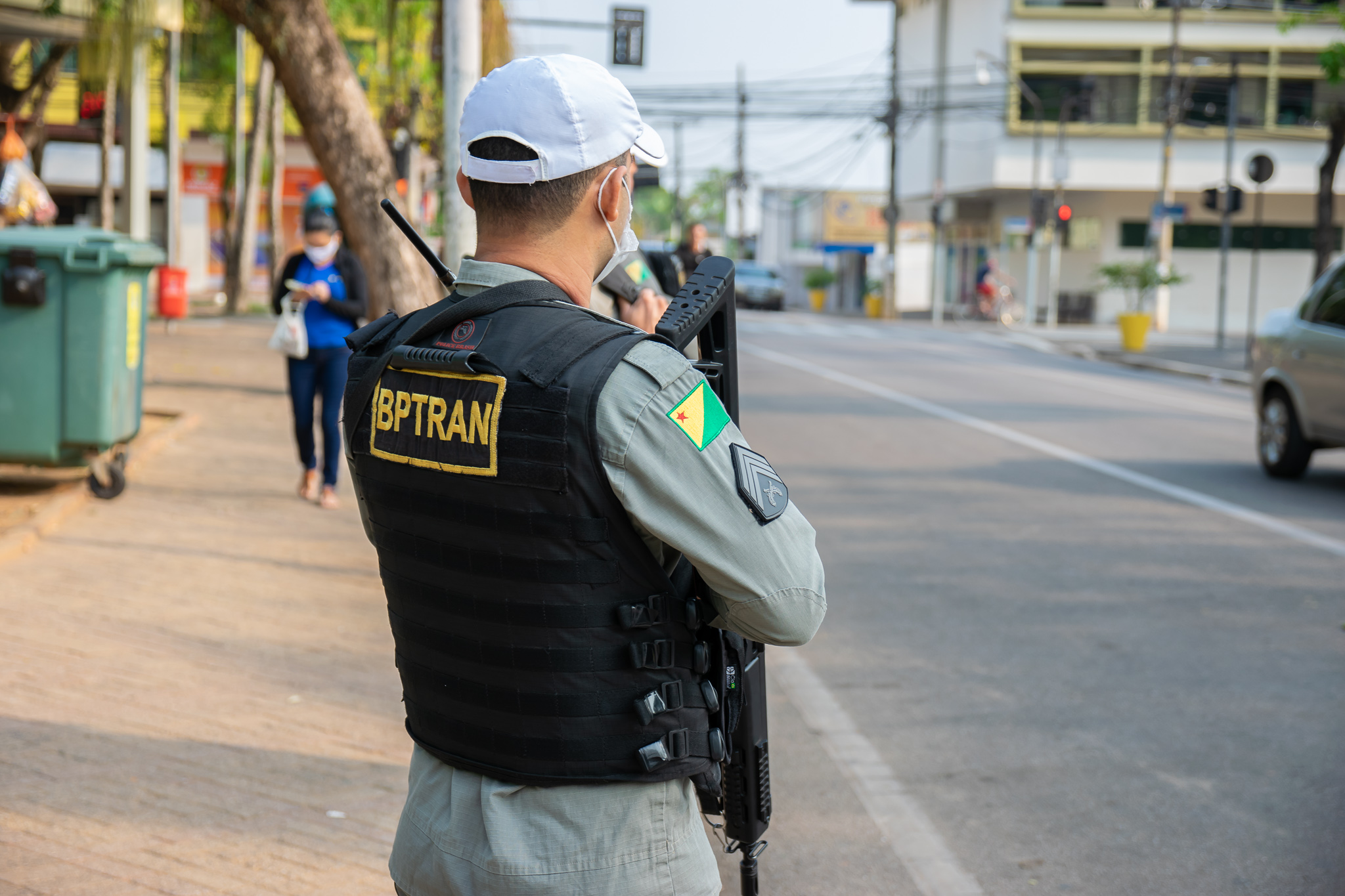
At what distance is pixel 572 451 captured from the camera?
168cm

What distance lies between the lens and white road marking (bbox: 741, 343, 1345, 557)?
28.2ft

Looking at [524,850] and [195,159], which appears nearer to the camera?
[524,850]

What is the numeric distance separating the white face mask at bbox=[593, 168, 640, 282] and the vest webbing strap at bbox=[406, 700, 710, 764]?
64 cm

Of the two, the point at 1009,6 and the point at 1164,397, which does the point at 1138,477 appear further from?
the point at 1009,6

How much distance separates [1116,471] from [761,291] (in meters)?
39.5

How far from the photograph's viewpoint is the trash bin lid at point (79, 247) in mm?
7934

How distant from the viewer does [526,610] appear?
175 cm

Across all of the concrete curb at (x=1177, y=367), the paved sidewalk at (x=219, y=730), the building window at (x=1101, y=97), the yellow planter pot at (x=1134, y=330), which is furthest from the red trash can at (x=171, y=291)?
the building window at (x=1101, y=97)

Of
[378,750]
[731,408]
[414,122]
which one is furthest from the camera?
[414,122]

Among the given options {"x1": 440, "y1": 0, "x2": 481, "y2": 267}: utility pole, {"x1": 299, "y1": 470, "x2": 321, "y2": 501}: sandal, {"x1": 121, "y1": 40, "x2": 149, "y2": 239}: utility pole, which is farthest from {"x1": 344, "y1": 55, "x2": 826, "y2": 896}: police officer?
{"x1": 121, "y1": 40, "x2": 149, "y2": 239}: utility pole

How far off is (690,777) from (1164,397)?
17.8 m

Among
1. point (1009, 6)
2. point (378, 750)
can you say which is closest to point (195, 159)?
point (1009, 6)

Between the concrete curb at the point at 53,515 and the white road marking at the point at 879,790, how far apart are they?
12.8 feet

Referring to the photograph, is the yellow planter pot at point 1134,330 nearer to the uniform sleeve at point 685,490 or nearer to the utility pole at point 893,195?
the utility pole at point 893,195
